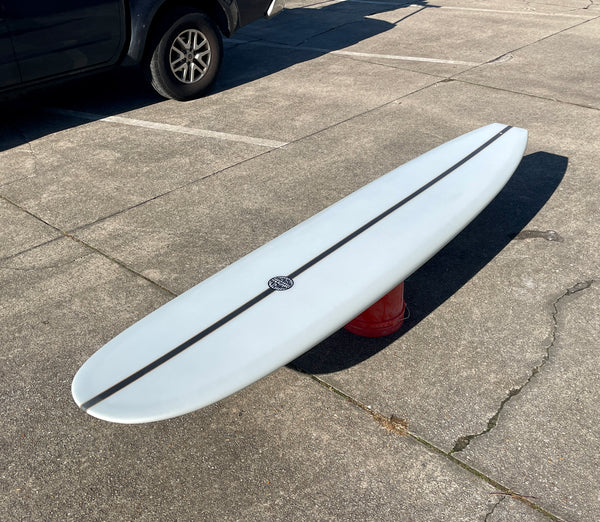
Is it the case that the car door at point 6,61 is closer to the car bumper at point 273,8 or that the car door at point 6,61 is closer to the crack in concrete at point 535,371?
the car bumper at point 273,8

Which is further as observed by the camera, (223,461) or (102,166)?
(102,166)

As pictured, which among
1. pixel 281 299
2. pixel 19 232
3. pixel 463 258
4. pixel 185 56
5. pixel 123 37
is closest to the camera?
pixel 281 299

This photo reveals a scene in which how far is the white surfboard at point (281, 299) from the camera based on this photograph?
2904mm

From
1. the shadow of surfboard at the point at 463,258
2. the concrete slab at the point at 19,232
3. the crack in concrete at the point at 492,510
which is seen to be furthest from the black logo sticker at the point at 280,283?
the concrete slab at the point at 19,232

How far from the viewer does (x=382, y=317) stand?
12.3 ft

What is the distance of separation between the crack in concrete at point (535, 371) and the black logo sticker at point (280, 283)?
1103mm

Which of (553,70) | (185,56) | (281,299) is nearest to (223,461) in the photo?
(281,299)

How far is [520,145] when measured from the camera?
16.4 ft

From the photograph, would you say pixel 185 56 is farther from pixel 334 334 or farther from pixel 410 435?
pixel 410 435

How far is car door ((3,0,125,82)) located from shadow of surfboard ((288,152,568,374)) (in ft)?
12.8

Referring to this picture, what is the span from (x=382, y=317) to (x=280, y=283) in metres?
A: 0.63

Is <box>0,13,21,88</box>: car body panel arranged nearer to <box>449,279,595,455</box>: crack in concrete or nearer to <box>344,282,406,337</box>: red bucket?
<box>344,282,406,337</box>: red bucket

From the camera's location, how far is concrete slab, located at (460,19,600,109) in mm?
7230

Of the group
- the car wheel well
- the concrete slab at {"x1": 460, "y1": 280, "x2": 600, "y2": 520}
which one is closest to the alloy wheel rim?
the car wheel well
